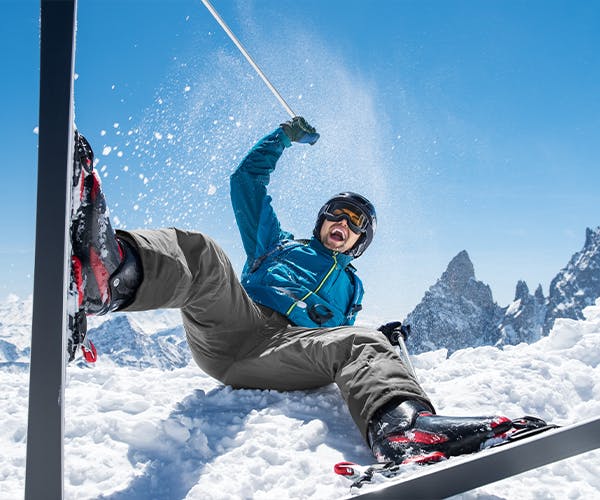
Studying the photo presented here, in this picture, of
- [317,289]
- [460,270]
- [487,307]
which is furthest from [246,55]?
[487,307]

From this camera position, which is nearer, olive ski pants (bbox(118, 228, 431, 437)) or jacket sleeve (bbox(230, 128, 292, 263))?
olive ski pants (bbox(118, 228, 431, 437))

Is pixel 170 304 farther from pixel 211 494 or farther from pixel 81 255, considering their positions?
pixel 211 494

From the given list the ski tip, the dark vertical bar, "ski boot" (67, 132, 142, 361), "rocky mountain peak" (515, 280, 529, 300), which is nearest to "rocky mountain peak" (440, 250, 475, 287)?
"rocky mountain peak" (515, 280, 529, 300)

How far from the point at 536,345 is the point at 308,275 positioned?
1.72 m

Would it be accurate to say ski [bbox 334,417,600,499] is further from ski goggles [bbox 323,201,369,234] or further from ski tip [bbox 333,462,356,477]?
ski goggles [bbox 323,201,369,234]

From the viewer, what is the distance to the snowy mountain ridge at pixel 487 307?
90.9m

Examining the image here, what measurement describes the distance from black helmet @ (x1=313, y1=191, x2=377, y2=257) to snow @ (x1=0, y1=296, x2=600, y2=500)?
1216 millimetres

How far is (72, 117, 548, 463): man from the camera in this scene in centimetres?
126

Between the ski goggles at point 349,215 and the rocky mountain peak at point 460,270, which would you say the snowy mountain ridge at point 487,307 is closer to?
the rocky mountain peak at point 460,270

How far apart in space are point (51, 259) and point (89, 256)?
1.18 ft

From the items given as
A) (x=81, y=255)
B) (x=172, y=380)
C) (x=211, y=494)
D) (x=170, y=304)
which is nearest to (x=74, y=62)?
(x=81, y=255)

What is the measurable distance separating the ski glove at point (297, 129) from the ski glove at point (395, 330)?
2.06 metres

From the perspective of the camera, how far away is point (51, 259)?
0.87m

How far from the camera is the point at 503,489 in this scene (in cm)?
121
